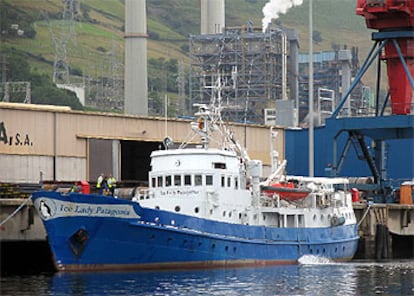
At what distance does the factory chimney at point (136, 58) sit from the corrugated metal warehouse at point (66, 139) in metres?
43.7

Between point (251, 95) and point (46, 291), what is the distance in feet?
286

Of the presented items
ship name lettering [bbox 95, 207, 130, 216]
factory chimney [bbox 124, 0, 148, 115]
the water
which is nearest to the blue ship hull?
ship name lettering [bbox 95, 207, 130, 216]

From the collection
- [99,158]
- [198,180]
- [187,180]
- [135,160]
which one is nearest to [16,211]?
[187,180]

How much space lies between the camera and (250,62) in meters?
123

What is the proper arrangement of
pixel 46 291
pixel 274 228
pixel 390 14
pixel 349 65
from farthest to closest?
pixel 349 65
pixel 390 14
pixel 274 228
pixel 46 291

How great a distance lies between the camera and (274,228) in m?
52.2

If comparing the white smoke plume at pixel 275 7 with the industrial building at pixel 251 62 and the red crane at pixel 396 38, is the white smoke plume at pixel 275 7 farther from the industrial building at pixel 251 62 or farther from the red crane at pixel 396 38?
the industrial building at pixel 251 62

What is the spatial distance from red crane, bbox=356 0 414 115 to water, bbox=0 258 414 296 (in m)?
19.3

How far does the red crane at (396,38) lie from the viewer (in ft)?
216

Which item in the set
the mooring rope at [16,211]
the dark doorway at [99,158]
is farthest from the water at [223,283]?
the dark doorway at [99,158]

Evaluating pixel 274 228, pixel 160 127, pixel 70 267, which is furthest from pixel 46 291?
pixel 160 127

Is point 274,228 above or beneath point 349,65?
beneath

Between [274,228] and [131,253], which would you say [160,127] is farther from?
→ [131,253]

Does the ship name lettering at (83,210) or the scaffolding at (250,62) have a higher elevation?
the scaffolding at (250,62)
